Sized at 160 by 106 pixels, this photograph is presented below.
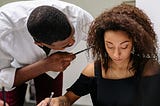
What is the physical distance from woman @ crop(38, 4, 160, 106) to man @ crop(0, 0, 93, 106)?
0.39 ft

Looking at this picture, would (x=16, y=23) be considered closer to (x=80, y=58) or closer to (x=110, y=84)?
(x=110, y=84)

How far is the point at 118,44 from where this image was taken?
104 centimetres

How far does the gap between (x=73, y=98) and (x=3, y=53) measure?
0.36 m

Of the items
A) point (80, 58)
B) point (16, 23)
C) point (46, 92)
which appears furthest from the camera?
point (80, 58)

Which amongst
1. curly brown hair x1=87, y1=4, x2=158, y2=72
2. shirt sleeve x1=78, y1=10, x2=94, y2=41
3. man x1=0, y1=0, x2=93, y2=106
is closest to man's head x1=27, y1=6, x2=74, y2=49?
man x1=0, y1=0, x2=93, y2=106

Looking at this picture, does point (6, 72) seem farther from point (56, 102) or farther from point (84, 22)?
point (84, 22)

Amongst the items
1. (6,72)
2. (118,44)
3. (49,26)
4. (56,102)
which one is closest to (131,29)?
(118,44)

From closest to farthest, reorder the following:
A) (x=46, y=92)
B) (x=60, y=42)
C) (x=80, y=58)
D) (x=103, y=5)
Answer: (x=60, y=42), (x=46, y=92), (x=103, y=5), (x=80, y=58)

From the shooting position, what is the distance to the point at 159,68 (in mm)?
1144

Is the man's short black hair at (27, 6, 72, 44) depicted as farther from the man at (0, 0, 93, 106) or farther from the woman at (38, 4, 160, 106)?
the woman at (38, 4, 160, 106)

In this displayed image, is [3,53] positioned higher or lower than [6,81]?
higher

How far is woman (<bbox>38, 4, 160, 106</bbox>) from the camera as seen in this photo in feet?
3.45

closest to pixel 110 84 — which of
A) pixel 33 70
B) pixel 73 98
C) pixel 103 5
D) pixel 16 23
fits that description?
pixel 73 98

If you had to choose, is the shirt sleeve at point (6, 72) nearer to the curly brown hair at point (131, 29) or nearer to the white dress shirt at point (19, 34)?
the white dress shirt at point (19, 34)
